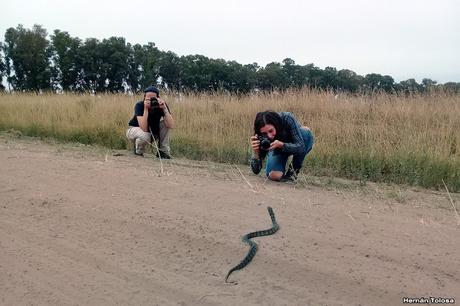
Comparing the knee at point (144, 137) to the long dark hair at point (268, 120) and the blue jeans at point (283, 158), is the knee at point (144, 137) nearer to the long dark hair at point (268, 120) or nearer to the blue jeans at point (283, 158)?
the blue jeans at point (283, 158)

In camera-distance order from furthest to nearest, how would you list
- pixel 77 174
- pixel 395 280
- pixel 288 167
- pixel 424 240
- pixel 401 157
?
pixel 401 157, pixel 288 167, pixel 77 174, pixel 424 240, pixel 395 280

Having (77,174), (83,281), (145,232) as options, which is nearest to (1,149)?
(77,174)

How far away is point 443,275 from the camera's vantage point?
3.00 meters

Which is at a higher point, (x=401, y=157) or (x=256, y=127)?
(x=256, y=127)

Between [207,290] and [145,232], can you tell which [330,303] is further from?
[145,232]

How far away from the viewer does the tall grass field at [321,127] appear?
23.2 ft

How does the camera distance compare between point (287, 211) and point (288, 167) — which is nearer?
point (287, 211)

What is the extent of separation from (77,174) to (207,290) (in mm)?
2886

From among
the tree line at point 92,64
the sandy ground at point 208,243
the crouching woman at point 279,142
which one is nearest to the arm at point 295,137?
the crouching woman at point 279,142

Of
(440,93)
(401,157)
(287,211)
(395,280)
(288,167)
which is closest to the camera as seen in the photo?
(395,280)

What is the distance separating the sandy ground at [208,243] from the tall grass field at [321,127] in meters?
1.92

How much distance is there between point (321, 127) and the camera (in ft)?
31.5

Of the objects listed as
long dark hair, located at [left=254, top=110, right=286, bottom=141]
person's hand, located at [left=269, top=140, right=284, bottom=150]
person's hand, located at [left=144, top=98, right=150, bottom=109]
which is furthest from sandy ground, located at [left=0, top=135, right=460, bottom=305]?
person's hand, located at [left=144, top=98, right=150, bottom=109]

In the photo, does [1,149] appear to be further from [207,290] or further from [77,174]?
[207,290]
